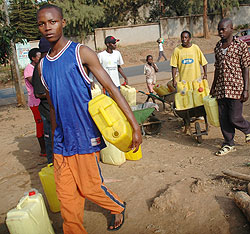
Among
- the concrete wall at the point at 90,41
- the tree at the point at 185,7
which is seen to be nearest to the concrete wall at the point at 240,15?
the tree at the point at 185,7

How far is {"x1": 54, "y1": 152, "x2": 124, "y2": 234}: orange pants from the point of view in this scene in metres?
2.66

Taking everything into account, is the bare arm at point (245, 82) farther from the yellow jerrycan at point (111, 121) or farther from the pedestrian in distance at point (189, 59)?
the yellow jerrycan at point (111, 121)

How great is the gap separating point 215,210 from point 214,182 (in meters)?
0.53

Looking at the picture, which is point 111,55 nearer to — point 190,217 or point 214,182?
point 214,182

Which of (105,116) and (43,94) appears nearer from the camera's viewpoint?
(105,116)

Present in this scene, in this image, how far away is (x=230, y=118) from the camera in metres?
4.63

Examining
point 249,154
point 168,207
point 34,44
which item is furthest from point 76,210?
point 34,44

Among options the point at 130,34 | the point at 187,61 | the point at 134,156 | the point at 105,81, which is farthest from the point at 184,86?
the point at 130,34

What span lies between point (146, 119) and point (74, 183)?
3.47 metres

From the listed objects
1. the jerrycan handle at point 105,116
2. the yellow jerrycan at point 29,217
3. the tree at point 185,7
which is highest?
the tree at point 185,7

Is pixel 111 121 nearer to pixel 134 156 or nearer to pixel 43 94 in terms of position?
pixel 43 94

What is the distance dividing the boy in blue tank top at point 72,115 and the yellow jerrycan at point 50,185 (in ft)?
2.79

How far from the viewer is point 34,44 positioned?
2669cm

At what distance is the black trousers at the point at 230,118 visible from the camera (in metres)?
4.58
